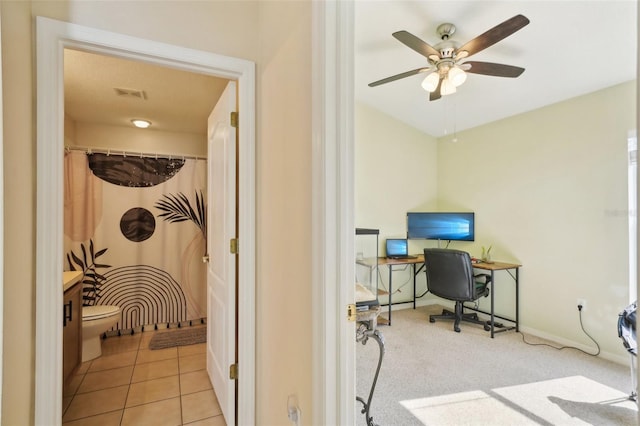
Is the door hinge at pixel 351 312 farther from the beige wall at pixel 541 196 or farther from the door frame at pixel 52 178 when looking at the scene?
the beige wall at pixel 541 196

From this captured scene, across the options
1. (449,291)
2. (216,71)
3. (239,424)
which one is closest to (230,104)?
(216,71)

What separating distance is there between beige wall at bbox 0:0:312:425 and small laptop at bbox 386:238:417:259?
9.30 feet

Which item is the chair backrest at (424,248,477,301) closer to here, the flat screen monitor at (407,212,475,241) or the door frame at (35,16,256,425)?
the flat screen monitor at (407,212,475,241)

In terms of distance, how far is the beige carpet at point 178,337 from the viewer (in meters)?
3.03

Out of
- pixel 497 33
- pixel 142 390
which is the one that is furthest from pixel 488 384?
pixel 142 390

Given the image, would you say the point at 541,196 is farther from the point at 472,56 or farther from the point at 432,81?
the point at 432,81

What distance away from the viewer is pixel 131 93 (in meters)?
2.57

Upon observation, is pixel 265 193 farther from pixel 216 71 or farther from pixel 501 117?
pixel 501 117

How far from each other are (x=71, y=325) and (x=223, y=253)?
126cm

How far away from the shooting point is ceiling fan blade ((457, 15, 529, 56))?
68.5 inches

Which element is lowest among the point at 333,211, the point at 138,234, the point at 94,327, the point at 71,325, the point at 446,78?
the point at 94,327

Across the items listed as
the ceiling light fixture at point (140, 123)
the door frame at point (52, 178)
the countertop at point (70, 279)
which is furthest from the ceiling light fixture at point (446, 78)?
the countertop at point (70, 279)

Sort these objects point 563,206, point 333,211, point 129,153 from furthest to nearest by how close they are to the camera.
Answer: point 129,153 < point 563,206 < point 333,211

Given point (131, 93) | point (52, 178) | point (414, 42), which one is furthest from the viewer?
point (131, 93)
